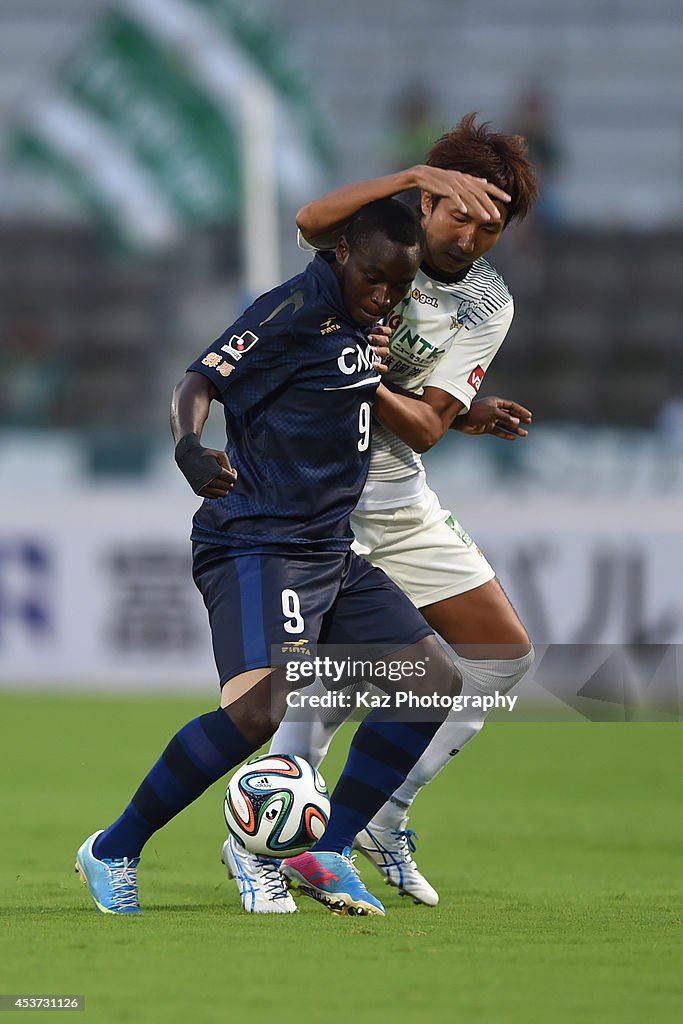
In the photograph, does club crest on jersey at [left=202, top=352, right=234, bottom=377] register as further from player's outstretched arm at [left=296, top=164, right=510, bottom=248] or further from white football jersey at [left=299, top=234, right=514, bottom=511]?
white football jersey at [left=299, top=234, right=514, bottom=511]

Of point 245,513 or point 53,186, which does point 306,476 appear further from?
point 53,186

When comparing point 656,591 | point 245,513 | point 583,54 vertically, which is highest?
point 583,54

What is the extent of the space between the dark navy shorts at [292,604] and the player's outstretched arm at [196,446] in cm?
38

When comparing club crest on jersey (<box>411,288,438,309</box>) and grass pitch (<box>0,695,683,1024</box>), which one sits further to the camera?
club crest on jersey (<box>411,288,438,309</box>)

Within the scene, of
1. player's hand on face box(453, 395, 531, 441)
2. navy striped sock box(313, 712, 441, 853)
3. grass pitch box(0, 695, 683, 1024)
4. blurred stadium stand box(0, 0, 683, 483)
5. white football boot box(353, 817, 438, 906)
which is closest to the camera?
grass pitch box(0, 695, 683, 1024)

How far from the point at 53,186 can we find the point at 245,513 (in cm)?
1197

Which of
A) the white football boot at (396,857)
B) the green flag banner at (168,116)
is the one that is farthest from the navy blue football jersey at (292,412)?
the green flag banner at (168,116)

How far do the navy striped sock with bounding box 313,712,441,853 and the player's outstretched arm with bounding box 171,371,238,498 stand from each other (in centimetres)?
97

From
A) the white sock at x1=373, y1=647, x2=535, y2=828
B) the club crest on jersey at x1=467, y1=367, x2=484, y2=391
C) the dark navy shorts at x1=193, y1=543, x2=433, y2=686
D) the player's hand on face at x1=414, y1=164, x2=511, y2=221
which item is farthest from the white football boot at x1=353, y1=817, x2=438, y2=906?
the player's hand on face at x1=414, y1=164, x2=511, y2=221

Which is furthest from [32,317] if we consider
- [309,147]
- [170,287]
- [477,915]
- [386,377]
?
[477,915]

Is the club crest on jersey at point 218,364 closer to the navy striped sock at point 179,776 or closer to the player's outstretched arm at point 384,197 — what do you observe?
the player's outstretched arm at point 384,197

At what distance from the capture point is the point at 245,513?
436 cm

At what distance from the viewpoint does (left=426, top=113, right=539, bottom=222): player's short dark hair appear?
15.6 ft

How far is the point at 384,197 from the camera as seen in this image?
166 inches
